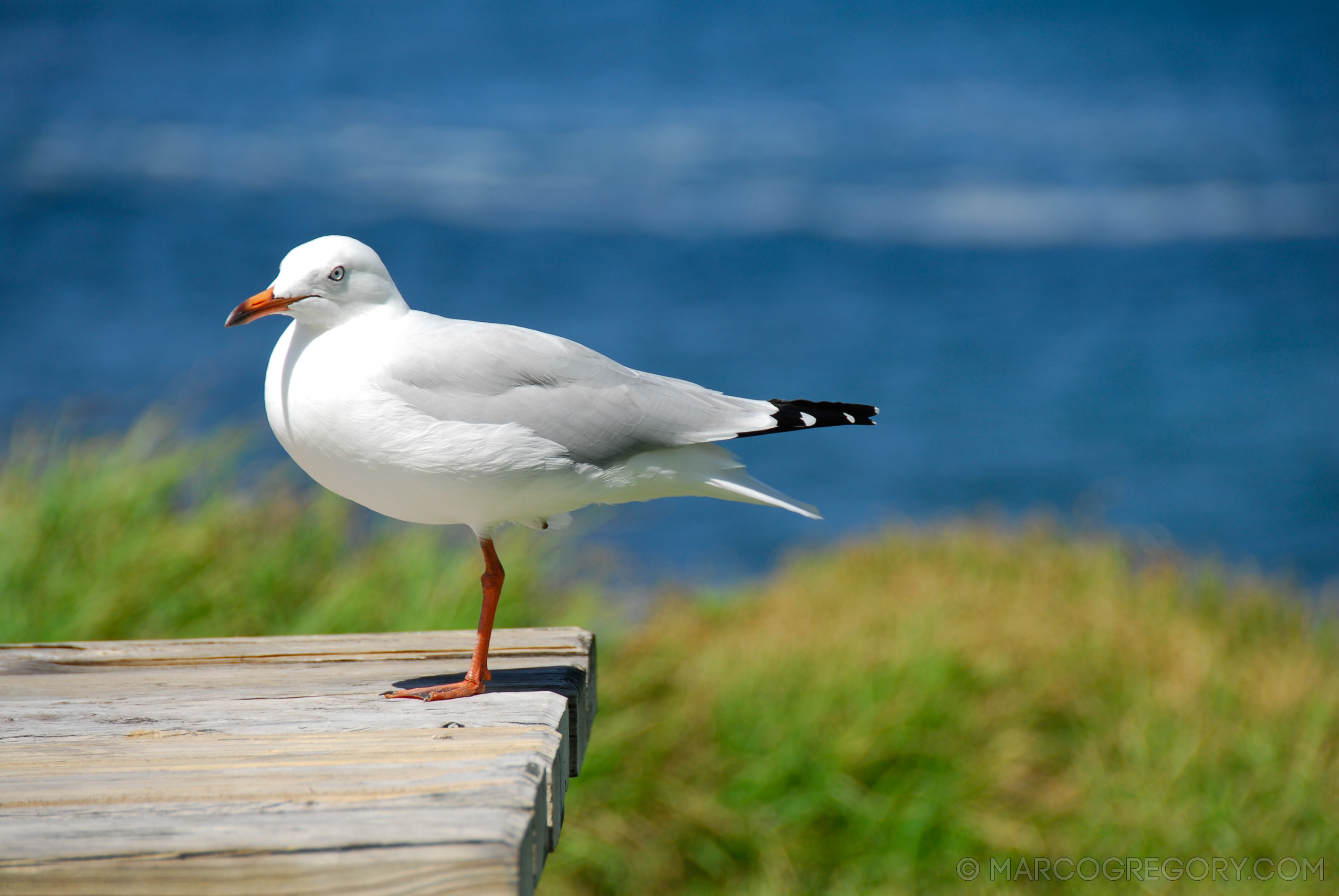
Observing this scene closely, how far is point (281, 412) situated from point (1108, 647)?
4.49m

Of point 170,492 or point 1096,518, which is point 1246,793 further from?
point 170,492

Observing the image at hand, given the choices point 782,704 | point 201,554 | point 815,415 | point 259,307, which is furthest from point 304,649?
point 782,704

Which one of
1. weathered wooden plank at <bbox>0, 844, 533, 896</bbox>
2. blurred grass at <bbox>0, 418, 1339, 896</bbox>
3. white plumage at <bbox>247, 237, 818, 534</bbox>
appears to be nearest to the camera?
weathered wooden plank at <bbox>0, 844, 533, 896</bbox>

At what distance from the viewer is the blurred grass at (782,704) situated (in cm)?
434

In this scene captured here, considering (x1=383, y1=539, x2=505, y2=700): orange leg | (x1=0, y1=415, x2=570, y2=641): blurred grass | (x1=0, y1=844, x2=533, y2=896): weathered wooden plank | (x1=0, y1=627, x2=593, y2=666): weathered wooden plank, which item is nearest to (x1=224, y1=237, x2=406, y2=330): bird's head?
(x1=383, y1=539, x2=505, y2=700): orange leg

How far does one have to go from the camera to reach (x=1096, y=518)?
7.53 metres

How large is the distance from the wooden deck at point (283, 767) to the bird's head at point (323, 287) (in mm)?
775

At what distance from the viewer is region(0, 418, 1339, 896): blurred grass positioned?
4.34m

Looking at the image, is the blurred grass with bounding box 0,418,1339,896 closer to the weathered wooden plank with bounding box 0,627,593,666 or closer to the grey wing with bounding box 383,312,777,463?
the weathered wooden plank with bounding box 0,627,593,666

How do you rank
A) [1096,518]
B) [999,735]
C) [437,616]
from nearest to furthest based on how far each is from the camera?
[437,616]
[999,735]
[1096,518]

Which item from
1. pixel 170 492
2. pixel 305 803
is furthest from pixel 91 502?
pixel 305 803

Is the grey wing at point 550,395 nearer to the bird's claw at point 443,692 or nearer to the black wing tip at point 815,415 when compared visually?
the black wing tip at point 815,415

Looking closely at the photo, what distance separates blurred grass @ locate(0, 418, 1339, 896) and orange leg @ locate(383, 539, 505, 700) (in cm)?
205

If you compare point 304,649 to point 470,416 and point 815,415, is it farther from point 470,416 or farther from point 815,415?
point 815,415
